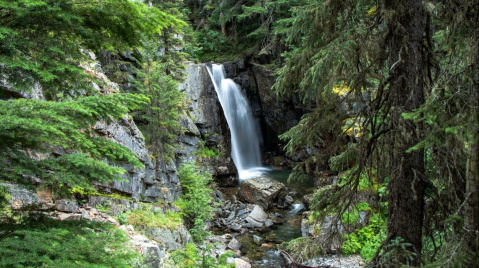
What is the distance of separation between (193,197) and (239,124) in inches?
424

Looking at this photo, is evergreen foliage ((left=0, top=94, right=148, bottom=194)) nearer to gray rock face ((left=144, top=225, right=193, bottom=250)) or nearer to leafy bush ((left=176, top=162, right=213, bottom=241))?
gray rock face ((left=144, top=225, right=193, bottom=250))

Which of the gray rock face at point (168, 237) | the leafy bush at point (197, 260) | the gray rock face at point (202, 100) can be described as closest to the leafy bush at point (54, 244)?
the leafy bush at point (197, 260)

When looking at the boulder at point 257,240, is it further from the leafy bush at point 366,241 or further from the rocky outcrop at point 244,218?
the leafy bush at point 366,241

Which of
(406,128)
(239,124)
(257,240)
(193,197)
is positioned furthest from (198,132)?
(406,128)

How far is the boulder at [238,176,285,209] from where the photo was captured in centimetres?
1545

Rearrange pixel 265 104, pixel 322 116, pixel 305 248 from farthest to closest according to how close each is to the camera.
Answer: pixel 265 104, pixel 322 116, pixel 305 248

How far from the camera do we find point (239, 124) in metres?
22.6

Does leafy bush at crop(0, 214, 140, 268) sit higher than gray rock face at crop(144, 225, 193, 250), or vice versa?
leafy bush at crop(0, 214, 140, 268)

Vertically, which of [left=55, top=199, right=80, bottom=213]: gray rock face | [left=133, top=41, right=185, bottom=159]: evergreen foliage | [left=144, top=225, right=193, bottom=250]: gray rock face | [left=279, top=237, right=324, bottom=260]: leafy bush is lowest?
[left=144, top=225, right=193, bottom=250]: gray rock face

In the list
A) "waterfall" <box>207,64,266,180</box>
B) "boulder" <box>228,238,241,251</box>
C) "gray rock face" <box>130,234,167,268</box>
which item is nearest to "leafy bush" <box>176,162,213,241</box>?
"boulder" <box>228,238,241,251</box>

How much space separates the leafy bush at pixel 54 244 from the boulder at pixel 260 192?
12.1 m

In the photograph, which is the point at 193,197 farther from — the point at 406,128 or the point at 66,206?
the point at 406,128

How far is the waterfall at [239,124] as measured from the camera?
21656mm

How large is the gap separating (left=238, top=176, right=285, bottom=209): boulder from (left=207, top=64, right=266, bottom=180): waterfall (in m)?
4.37
